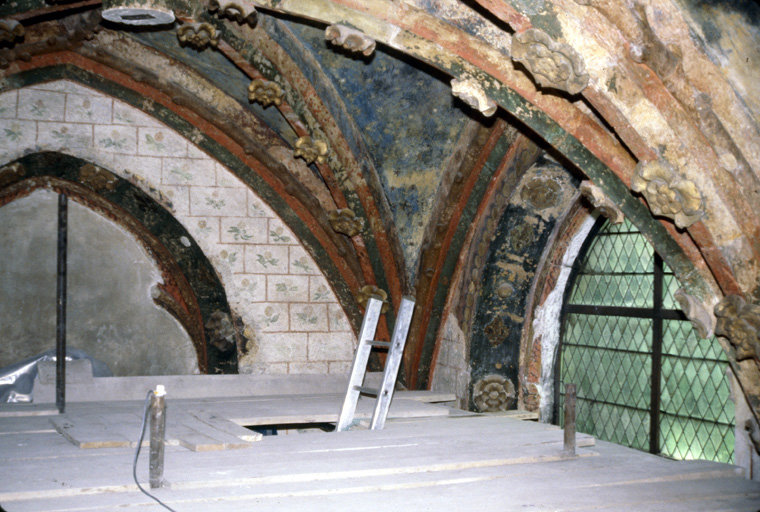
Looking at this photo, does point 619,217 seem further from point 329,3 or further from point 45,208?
point 45,208

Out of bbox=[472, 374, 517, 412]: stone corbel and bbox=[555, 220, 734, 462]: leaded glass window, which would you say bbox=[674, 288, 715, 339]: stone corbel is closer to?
bbox=[555, 220, 734, 462]: leaded glass window

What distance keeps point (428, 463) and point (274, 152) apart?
12.2 ft

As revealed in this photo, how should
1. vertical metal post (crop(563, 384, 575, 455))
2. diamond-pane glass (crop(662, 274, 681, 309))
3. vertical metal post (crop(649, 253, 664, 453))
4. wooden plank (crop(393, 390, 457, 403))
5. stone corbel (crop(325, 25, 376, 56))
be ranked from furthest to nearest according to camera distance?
wooden plank (crop(393, 390, 457, 403)), vertical metal post (crop(649, 253, 664, 453)), diamond-pane glass (crop(662, 274, 681, 309)), stone corbel (crop(325, 25, 376, 56)), vertical metal post (crop(563, 384, 575, 455))

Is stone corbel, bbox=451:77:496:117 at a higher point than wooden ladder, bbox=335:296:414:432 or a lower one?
higher

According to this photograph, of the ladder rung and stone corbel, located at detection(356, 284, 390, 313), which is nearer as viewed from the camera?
the ladder rung

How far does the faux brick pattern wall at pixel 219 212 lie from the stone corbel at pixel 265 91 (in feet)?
3.78

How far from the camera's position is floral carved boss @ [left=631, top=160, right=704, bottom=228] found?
12.1 feet

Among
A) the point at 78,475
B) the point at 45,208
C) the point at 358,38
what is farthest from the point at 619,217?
the point at 45,208

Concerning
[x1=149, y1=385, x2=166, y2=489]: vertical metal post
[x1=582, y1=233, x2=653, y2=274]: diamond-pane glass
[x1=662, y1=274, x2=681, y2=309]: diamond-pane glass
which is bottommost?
[x1=149, y1=385, x2=166, y2=489]: vertical metal post

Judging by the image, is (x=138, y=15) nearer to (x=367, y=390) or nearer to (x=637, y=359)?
(x=367, y=390)

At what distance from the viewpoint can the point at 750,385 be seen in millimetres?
3889

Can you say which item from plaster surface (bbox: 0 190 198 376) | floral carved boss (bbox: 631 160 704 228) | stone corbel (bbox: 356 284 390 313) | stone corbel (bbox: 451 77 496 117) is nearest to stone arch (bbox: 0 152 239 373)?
plaster surface (bbox: 0 190 198 376)

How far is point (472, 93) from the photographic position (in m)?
4.11

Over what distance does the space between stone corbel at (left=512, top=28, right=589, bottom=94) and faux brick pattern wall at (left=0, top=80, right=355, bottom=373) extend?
3.65 metres
